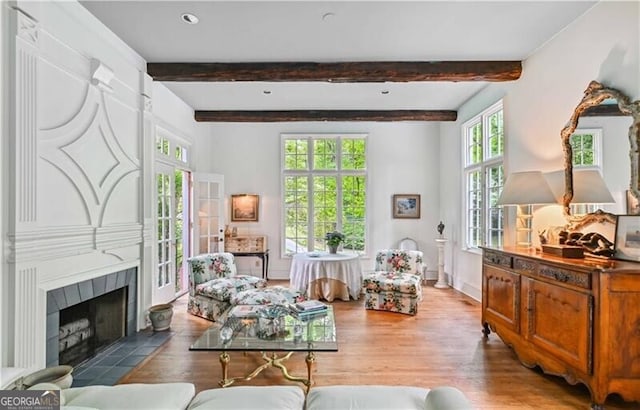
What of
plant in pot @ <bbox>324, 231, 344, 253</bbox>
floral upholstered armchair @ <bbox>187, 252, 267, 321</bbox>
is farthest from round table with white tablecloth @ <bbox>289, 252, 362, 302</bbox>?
floral upholstered armchair @ <bbox>187, 252, 267, 321</bbox>

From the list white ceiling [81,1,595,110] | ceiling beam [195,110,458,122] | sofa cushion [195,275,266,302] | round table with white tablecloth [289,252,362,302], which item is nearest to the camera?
white ceiling [81,1,595,110]

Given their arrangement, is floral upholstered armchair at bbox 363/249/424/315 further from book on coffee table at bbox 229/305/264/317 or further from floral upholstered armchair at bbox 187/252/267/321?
book on coffee table at bbox 229/305/264/317

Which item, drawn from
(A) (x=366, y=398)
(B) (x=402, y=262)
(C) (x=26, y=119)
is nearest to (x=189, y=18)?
(C) (x=26, y=119)

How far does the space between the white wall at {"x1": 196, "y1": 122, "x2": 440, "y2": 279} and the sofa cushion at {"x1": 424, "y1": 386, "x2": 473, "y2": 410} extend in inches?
197

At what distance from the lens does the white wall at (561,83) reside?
99.0 inches

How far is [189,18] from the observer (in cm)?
291

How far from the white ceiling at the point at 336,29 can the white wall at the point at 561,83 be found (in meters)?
0.17

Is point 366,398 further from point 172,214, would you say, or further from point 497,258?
point 172,214

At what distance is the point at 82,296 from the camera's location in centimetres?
278

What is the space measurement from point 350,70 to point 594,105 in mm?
2309

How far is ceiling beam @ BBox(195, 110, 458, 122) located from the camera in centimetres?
566

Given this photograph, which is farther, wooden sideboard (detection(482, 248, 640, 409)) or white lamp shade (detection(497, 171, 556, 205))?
white lamp shade (detection(497, 171, 556, 205))

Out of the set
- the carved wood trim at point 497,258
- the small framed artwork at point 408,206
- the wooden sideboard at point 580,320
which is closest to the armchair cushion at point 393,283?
the carved wood trim at point 497,258

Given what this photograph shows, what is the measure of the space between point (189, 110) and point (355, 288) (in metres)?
3.94
